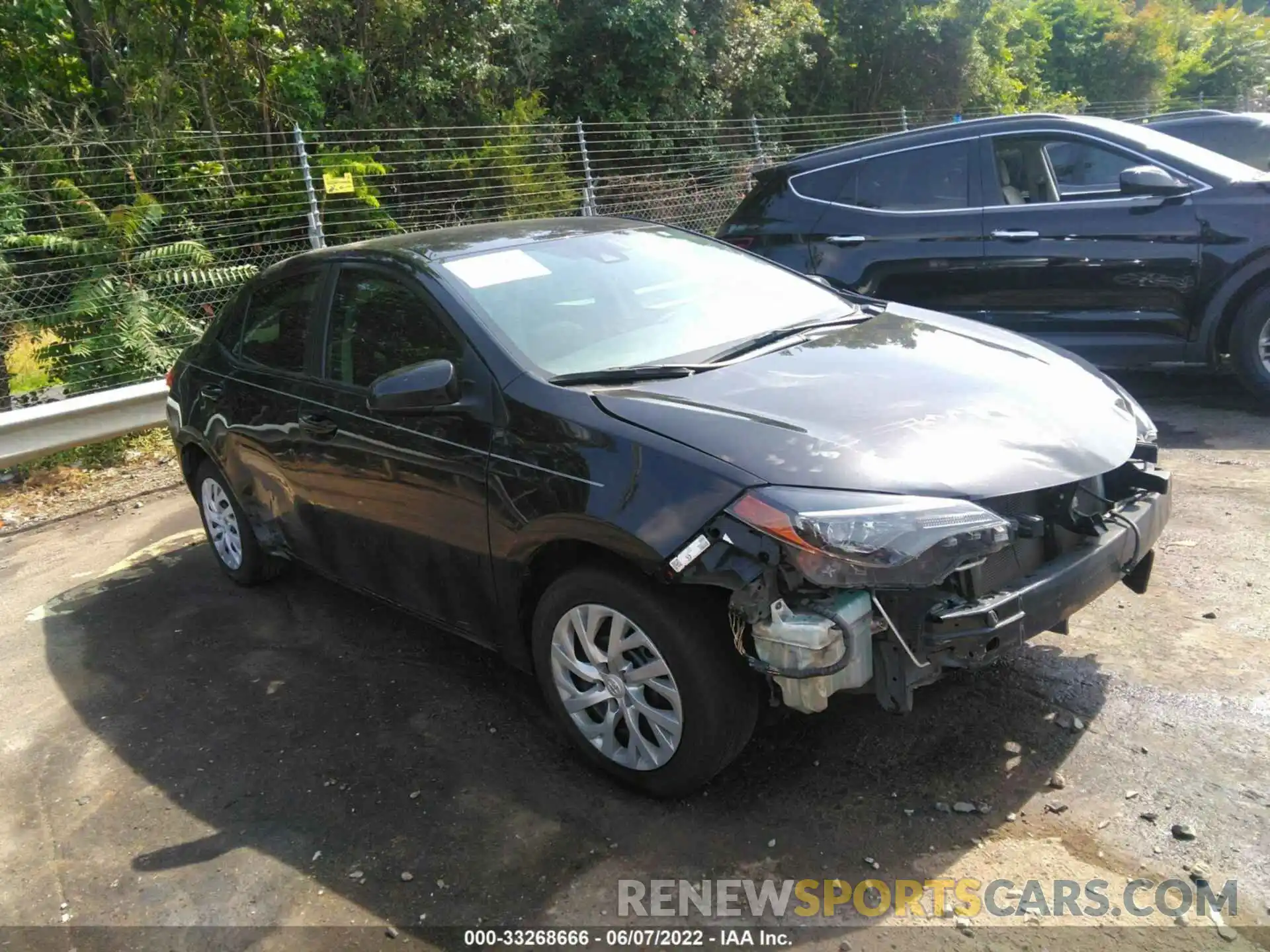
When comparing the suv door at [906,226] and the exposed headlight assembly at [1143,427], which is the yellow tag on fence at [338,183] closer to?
the suv door at [906,226]

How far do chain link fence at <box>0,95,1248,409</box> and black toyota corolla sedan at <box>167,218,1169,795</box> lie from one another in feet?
14.9

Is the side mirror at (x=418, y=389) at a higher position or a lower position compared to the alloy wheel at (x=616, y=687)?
higher

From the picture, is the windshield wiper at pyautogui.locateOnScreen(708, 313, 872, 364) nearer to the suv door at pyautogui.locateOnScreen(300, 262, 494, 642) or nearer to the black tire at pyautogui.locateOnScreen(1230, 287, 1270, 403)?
→ the suv door at pyautogui.locateOnScreen(300, 262, 494, 642)

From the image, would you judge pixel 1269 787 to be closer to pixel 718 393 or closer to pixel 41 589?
pixel 718 393

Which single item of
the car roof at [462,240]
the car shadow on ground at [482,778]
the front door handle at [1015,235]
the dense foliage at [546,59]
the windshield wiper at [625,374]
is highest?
the dense foliage at [546,59]

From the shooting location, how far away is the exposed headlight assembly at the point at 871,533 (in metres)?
2.61

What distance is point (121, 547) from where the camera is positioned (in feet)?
20.0

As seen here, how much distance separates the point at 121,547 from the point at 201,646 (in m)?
1.87

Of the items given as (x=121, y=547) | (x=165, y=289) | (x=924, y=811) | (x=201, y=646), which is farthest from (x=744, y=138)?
(x=924, y=811)

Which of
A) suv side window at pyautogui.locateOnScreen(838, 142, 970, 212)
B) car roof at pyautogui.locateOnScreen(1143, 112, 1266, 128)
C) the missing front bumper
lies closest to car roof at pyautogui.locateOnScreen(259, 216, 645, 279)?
the missing front bumper

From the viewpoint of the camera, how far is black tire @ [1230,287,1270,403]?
5.85m

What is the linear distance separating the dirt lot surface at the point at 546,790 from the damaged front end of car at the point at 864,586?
0.50 m

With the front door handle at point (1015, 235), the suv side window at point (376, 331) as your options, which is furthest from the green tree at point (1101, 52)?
the suv side window at point (376, 331)

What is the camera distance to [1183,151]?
243 inches
